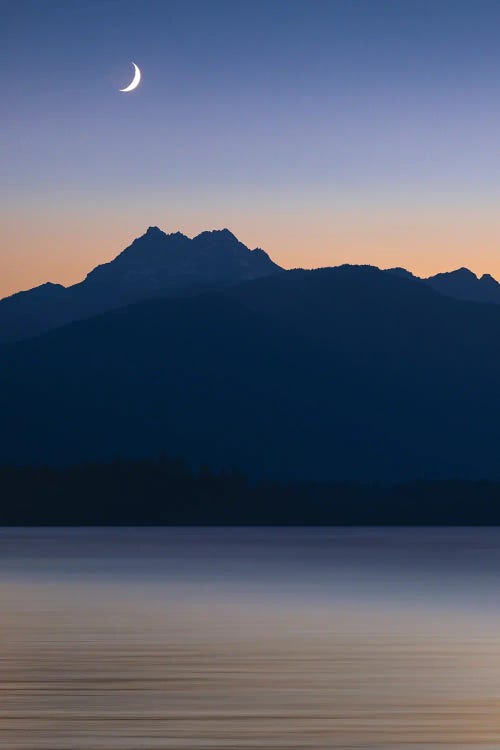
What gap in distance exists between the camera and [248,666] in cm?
3638

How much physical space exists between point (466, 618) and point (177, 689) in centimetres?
2460

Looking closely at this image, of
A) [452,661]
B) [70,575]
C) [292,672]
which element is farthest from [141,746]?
[70,575]

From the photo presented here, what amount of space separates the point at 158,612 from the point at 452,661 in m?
20.5

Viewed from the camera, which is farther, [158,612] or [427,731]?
[158,612]

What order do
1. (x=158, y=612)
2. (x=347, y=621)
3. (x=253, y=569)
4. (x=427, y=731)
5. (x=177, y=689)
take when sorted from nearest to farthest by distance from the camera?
(x=427, y=731), (x=177, y=689), (x=347, y=621), (x=158, y=612), (x=253, y=569)

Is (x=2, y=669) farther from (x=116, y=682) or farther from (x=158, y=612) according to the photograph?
(x=158, y=612)

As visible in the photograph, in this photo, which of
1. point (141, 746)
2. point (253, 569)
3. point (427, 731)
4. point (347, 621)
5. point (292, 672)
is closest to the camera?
point (141, 746)

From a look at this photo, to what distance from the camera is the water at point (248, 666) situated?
25578 mm

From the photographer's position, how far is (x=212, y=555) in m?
140

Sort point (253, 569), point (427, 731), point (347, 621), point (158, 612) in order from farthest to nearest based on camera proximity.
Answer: point (253, 569) → point (158, 612) → point (347, 621) → point (427, 731)

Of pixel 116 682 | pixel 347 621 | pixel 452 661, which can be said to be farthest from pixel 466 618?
pixel 116 682

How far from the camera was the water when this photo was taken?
25578 mm

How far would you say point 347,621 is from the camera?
174ft

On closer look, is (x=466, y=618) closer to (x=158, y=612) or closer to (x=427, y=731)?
(x=158, y=612)
